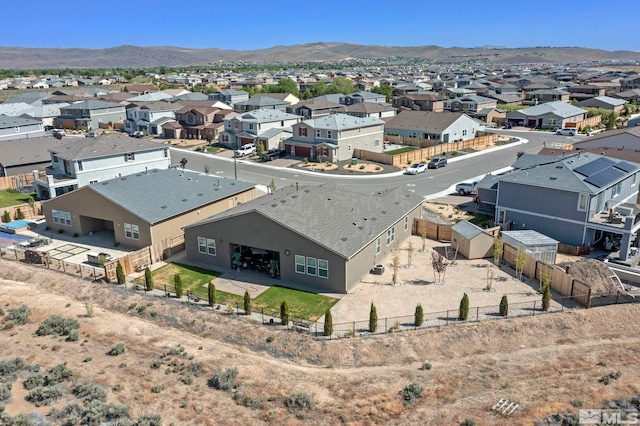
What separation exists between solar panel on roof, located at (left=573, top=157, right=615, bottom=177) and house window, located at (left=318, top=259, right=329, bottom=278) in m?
21.8

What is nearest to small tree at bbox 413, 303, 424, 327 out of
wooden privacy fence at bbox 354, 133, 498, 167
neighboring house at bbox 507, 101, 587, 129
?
wooden privacy fence at bbox 354, 133, 498, 167

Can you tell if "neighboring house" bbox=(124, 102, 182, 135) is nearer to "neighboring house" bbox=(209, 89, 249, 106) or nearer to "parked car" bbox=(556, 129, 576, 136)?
"neighboring house" bbox=(209, 89, 249, 106)

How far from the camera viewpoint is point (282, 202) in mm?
33719

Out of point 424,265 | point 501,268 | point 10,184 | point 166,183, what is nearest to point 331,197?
point 424,265

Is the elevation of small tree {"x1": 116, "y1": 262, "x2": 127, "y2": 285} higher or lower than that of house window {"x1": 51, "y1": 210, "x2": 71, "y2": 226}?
lower

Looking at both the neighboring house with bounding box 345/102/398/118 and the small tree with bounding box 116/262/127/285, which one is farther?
the neighboring house with bounding box 345/102/398/118

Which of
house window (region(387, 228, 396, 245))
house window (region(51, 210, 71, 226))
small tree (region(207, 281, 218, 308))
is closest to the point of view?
small tree (region(207, 281, 218, 308))

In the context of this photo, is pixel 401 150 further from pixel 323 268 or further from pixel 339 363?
pixel 339 363

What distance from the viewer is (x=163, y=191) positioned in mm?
40375

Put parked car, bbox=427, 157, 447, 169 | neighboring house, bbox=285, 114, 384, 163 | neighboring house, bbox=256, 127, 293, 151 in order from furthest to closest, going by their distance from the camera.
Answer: neighboring house, bbox=256, 127, 293, 151
neighboring house, bbox=285, 114, 384, 163
parked car, bbox=427, 157, 447, 169

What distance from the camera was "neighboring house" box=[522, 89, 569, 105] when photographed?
12112 cm

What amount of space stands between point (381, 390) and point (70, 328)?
16822 millimetres

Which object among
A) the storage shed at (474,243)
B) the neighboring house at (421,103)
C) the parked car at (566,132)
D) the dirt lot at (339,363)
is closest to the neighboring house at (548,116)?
the parked car at (566,132)

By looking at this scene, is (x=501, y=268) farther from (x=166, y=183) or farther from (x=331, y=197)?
(x=166, y=183)
